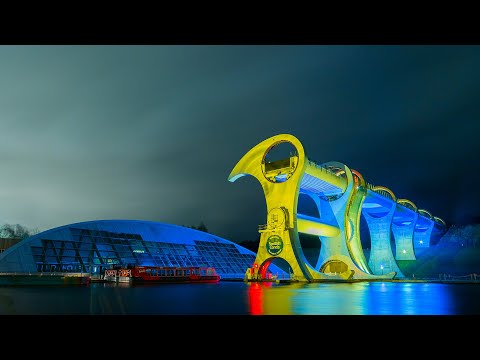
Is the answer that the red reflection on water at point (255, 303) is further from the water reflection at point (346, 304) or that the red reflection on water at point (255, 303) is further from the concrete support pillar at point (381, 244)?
the concrete support pillar at point (381, 244)

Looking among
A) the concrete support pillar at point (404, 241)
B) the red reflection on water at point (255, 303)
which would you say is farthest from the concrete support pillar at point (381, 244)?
the red reflection on water at point (255, 303)

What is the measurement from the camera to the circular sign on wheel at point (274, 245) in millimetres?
42750

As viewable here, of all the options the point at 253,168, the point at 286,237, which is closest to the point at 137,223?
the point at 253,168

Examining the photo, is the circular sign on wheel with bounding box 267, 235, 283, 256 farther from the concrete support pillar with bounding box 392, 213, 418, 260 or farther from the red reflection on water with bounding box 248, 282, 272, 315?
the concrete support pillar with bounding box 392, 213, 418, 260

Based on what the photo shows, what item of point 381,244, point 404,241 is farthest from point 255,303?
point 404,241

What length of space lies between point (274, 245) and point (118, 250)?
2326cm

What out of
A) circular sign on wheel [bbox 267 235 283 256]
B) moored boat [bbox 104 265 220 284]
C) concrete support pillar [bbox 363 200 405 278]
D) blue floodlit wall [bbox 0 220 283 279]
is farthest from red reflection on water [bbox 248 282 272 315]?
concrete support pillar [bbox 363 200 405 278]

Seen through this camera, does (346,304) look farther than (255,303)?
No

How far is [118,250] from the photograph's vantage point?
56.3m

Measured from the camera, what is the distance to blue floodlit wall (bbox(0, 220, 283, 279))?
46594 mm

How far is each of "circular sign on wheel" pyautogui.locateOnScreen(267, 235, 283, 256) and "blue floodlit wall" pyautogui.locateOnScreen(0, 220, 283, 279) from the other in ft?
Answer: 66.0

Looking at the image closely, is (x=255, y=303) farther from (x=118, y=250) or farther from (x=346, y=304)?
(x=118, y=250)

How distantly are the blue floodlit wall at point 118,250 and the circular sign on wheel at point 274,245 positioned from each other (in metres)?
20.1
